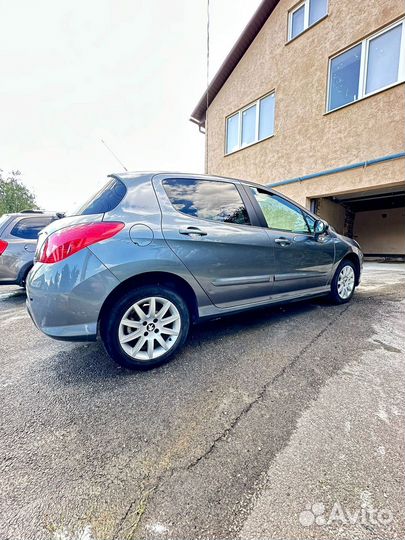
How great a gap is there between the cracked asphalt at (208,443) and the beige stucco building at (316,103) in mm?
6809

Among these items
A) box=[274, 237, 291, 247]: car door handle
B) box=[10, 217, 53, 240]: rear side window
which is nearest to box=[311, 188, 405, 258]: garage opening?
box=[274, 237, 291, 247]: car door handle

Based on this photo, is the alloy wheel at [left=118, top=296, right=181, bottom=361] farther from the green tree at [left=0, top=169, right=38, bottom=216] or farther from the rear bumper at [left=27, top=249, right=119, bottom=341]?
the green tree at [left=0, top=169, right=38, bottom=216]

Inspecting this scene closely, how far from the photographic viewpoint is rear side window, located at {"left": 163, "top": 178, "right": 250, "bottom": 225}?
2.33 m

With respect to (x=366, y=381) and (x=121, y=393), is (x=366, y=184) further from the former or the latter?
(x=121, y=393)

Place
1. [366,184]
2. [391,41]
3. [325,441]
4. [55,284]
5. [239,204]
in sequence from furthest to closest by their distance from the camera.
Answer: [366,184]
[391,41]
[239,204]
[55,284]
[325,441]

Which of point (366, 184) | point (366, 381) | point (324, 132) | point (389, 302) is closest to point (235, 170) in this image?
point (324, 132)

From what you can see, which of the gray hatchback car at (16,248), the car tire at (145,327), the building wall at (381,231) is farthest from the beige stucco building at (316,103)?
the gray hatchback car at (16,248)

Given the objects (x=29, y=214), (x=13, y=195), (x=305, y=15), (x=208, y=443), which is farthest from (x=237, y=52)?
(x=13, y=195)

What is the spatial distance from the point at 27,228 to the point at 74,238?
11.9ft

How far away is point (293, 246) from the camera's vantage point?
3.05m

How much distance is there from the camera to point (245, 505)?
1076 millimetres

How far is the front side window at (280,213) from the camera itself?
116 inches

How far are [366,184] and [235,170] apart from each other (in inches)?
209

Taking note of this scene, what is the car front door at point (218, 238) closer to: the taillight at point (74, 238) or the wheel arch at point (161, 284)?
the wheel arch at point (161, 284)
